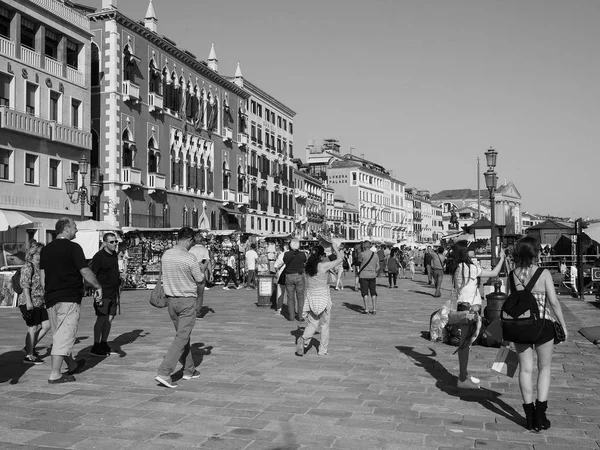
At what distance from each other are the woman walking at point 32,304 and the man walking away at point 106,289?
0.76 meters

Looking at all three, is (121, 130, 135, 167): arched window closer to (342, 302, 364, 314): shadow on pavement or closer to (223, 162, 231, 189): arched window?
(223, 162, 231, 189): arched window

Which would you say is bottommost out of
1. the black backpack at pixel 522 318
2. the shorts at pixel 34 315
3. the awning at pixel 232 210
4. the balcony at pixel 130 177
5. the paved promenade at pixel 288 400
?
the paved promenade at pixel 288 400

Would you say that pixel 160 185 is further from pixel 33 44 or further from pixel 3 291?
pixel 3 291

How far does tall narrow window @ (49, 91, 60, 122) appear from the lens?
101 feet

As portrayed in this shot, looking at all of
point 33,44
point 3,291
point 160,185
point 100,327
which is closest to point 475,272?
point 100,327

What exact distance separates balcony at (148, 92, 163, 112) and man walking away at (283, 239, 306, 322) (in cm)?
2764

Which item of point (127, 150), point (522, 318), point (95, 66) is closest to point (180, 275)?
point (522, 318)

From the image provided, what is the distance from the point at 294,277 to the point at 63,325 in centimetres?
752

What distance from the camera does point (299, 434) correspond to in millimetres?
5824

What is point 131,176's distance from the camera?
124 ft

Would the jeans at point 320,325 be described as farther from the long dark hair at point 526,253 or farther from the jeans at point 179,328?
the long dark hair at point 526,253

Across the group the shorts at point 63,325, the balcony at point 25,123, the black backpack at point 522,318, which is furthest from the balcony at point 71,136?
the black backpack at point 522,318

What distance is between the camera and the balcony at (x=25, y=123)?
2716cm

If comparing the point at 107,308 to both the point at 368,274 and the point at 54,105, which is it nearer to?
the point at 368,274
